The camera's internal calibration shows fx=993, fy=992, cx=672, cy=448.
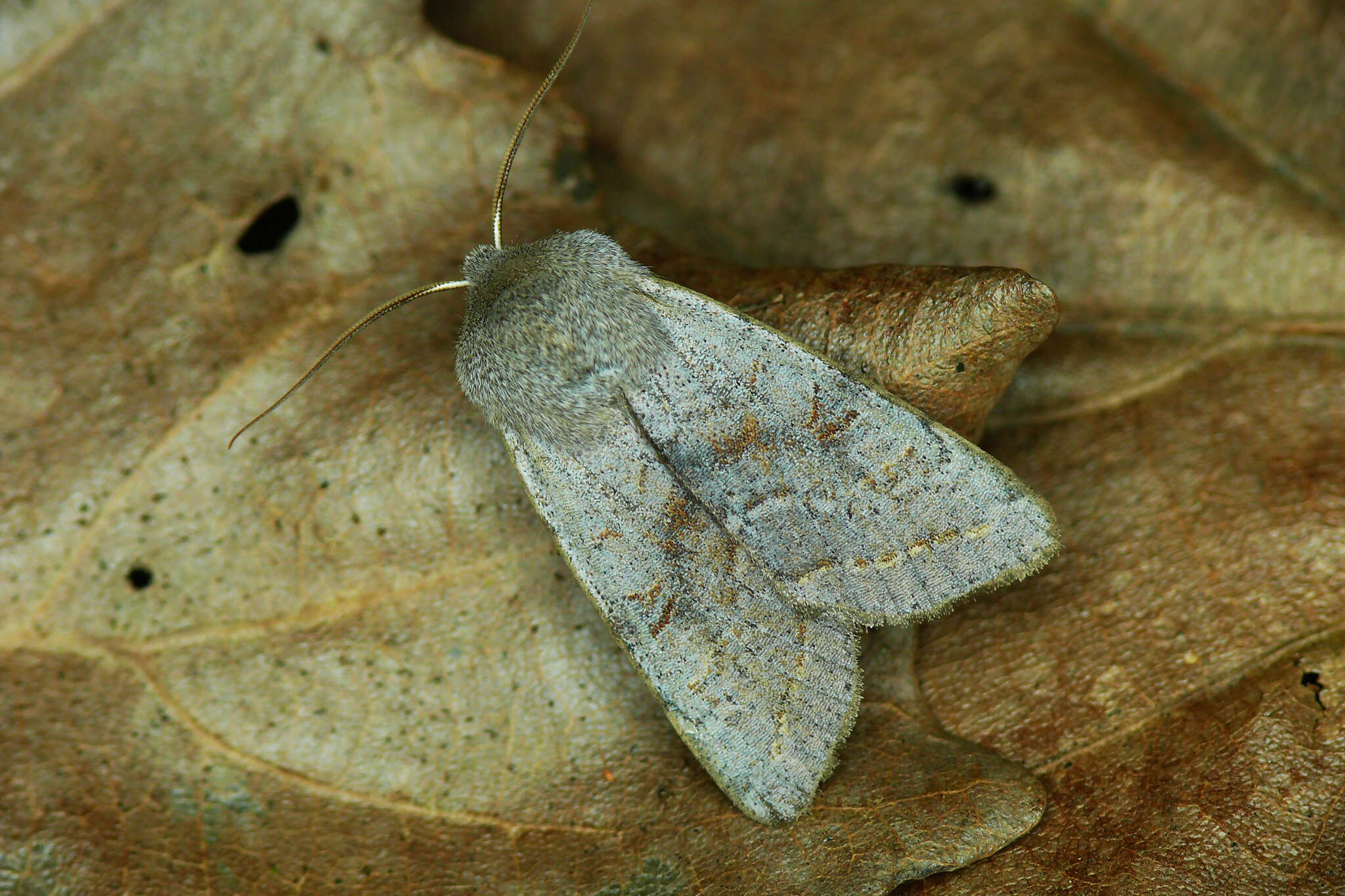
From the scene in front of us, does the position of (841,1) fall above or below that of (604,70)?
above

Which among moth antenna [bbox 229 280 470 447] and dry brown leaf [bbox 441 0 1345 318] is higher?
dry brown leaf [bbox 441 0 1345 318]

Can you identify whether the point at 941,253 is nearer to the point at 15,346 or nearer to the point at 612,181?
the point at 612,181

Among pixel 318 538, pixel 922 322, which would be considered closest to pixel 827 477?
pixel 922 322

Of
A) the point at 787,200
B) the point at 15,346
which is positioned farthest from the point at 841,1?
the point at 15,346

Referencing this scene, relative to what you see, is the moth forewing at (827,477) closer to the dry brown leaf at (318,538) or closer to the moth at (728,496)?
the moth at (728,496)

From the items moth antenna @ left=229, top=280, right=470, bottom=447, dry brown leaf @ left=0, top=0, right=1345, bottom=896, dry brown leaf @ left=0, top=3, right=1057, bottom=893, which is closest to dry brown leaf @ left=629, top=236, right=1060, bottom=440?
dry brown leaf @ left=0, top=3, right=1057, bottom=893

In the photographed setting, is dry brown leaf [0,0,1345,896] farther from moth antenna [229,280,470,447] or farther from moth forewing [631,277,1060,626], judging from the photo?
moth forewing [631,277,1060,626]

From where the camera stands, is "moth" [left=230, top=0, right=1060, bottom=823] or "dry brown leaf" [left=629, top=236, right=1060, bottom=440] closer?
"dry brown leaf" [left=629, top=236, right=1060, bottom=440]

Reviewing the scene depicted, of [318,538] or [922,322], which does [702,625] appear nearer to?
[922,322]
